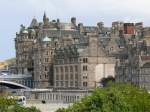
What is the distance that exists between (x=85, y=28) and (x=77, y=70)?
74.4 feet

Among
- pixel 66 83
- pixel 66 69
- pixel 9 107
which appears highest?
pixel 66 69

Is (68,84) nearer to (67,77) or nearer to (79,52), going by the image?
(67,77)

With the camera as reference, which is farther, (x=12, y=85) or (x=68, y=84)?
(x=12, y=85)

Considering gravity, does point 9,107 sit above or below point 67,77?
below

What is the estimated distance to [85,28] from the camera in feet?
547

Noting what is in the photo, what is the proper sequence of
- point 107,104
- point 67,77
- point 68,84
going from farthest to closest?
1. point 67,77
2. point 68,84
3. point 107,104

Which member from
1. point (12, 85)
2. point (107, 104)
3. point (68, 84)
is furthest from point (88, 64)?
point (107, 104)

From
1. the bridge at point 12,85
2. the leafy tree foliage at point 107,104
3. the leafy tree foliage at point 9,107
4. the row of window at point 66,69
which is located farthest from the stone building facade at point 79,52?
the leafy tree foliage at point 107,104

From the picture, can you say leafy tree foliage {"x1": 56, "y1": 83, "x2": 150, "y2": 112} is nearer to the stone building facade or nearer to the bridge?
the stone building facade

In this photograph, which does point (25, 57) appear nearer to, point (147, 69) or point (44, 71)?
point (44, 71)

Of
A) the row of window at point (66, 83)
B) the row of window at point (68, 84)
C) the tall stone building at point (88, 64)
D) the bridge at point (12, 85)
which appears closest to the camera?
the tall stone building at point (88, 64)

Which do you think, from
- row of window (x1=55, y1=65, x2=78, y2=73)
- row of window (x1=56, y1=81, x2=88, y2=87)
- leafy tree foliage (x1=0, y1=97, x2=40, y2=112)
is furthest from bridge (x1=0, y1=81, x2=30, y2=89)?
leafy tree foliage (x1=0, y1=97, x2=40, y2=112)

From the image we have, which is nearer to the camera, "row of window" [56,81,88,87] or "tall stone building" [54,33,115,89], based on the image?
"tall stone building" [54,33,115,89]

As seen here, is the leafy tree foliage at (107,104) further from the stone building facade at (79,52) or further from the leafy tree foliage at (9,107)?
the stone building facade at (79,52)
